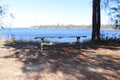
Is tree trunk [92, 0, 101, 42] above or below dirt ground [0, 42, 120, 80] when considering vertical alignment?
above

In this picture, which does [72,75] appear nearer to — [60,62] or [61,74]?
[61,74]

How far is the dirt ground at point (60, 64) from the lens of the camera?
33.3ft

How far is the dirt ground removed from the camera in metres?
10.1

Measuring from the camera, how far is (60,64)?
11.7 m

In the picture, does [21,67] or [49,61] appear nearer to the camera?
[21,67]

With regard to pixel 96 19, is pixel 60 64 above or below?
below

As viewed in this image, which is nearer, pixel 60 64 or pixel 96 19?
pixel 60 64

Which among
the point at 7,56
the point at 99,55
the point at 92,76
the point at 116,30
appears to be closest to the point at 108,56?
the point at 99,55

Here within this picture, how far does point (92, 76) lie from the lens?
1015 centimetres

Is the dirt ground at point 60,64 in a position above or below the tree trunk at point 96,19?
below

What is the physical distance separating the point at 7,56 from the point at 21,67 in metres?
2.20

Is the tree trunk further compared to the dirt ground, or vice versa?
the tree trunk

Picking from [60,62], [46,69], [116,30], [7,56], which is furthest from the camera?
[116,30]

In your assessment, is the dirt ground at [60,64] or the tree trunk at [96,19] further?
the tree trunk at [96,19]
